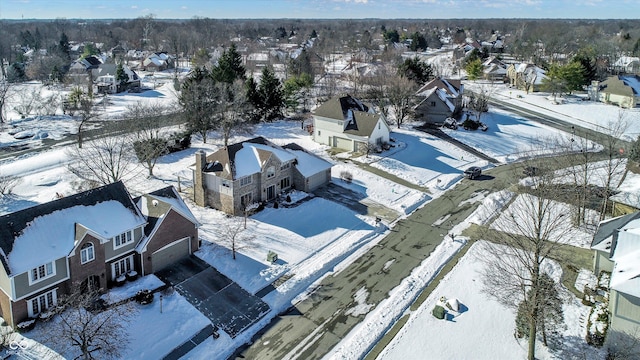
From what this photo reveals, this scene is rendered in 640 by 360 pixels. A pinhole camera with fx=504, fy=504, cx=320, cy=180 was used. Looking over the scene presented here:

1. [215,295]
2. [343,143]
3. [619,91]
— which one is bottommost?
[215,295]

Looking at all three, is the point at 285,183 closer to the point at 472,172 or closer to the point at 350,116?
the point at 350,116

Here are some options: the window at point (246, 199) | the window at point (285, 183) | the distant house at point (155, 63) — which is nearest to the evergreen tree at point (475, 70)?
the window at point (285, 183)

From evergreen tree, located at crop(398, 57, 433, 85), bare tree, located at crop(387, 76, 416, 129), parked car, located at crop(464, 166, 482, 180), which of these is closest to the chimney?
parked car, located at crop(464, 166, 482, 180)

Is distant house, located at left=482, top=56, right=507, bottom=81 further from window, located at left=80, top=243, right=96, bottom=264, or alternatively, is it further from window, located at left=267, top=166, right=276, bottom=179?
window, located at left=80, top=243, right=96, bottom=264

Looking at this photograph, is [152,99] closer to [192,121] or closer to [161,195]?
[192,121]

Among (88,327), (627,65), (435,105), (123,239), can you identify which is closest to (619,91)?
(435,105)

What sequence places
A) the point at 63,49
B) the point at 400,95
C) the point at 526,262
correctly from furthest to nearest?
1. the point at 63,49
2. the point at 400,95
3. the point at 526,262
